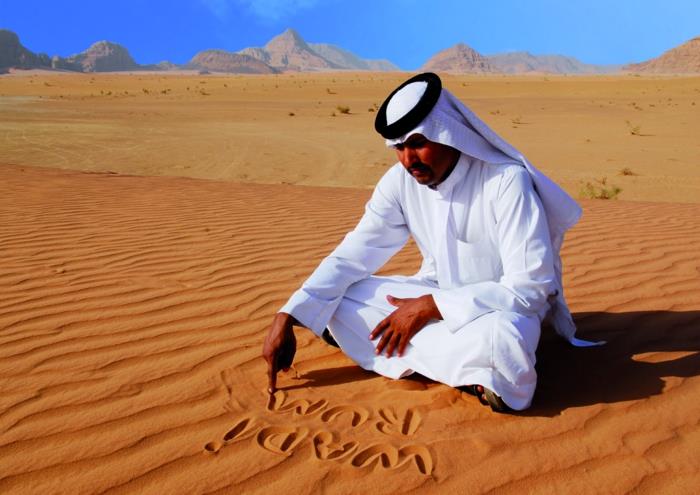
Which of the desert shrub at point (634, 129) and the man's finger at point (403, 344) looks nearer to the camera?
the man's finger at point (403, 344)

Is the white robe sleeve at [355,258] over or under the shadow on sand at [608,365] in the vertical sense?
over

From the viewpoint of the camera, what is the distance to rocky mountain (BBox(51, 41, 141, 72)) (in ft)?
455

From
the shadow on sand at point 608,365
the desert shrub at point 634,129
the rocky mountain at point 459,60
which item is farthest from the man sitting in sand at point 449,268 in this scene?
the rocky mountain at point 459,60

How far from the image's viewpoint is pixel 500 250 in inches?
105

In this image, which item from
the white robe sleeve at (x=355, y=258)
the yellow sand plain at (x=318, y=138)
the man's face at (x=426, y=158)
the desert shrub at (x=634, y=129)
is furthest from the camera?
the desert shrub at (x=634, y=129)

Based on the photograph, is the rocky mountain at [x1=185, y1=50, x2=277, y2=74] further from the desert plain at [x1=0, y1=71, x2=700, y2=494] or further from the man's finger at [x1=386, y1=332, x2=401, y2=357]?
the man's finger at [x1=386, y1=332, x2=401, y2=357]

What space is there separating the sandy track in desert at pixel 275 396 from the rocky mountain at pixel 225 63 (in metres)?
135

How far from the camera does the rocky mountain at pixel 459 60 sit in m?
154

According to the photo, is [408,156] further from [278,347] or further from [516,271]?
[278,347]

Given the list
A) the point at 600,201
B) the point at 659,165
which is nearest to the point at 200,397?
the point at 600,201

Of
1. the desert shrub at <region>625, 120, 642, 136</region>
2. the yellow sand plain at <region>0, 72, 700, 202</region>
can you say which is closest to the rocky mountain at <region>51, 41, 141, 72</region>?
the yellow sand plain at <region>0, 72, 700, 202</region>

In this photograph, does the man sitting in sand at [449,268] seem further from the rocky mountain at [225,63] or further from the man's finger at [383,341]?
the rocky mountain at [225,63]

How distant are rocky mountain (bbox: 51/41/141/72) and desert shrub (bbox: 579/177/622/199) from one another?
135 meters

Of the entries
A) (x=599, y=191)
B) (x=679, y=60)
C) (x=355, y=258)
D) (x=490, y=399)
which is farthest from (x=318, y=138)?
(x=679, y=60)
